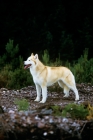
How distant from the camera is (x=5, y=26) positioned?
21.0m

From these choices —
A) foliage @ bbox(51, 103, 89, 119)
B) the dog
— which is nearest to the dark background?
the dog

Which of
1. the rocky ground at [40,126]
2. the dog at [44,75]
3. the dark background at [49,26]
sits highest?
the dark background at [49,26]

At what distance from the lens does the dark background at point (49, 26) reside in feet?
67.8

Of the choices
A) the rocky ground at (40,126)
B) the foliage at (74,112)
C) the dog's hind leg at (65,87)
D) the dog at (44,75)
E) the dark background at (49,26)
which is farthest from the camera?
the dark background at (49,26)

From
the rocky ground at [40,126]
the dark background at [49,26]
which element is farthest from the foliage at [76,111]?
the dark background at [49,26]

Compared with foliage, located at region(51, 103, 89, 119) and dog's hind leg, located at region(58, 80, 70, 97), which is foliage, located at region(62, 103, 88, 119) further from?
dog's hind leg, located at region(58, 80, 70, 97)

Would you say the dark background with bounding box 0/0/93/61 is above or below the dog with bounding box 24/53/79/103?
above

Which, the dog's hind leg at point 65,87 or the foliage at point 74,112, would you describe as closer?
the foliage at point 74,112

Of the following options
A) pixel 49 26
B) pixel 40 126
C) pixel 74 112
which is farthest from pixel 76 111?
pixel 49 26

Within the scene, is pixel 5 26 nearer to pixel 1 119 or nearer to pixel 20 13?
pixel 20 13

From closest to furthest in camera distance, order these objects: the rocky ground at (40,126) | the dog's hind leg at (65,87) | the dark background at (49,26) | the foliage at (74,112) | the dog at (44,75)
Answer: the rocky ground at (40,126), the foliage at (74,112), the dog at (44,75), the dog's hind leg at (65,87), the dark background at (49,26)

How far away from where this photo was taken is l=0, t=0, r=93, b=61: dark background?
67.8 feet

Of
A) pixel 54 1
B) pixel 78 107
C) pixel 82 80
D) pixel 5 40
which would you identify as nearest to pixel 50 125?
pixel 78 107

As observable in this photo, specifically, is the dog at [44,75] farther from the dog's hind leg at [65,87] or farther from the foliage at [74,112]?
the foliage at [74,112]
